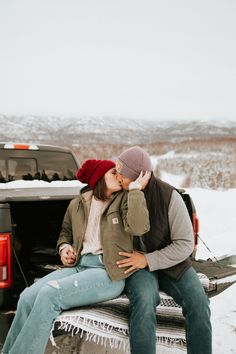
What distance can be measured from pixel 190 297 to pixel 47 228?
2.16 meters

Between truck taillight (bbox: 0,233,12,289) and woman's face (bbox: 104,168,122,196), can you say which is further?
woman's face (bbox: 104,168,122,196)

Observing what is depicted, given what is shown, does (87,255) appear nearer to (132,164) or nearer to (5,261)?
(5,261)

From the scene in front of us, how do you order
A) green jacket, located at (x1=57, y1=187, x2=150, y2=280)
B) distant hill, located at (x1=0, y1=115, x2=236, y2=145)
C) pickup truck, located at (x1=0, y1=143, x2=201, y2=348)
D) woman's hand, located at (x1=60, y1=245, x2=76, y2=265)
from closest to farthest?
green jacket, located at (x1=57, y1=187, x2=150, y2=280) → pickup truck, located at (x1=0, y1=143, x2=201, y2=348) → woman's hand, located at (x1=60, y1=245, x2=76, y2=265) → distant hill, located at (x1=0, y1=115, x2=236, y2=145)

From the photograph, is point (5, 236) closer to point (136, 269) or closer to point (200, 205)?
point (136, 269)

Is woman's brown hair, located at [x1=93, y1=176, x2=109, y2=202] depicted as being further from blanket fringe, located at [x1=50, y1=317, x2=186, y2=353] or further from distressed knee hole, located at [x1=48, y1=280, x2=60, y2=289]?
blanket fringe, located at [x1=50, y1=317, x2=186, y2=353]

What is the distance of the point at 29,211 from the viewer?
4.45m

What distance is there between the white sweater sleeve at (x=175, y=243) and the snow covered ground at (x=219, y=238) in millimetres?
1348

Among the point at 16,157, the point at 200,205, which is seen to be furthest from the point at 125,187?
the point at 200,205

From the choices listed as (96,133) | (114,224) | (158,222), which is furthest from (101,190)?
(96,133)

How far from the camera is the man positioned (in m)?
2.76

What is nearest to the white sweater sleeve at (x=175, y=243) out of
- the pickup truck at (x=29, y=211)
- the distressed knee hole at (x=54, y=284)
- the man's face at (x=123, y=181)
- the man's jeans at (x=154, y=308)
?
the man's jeans at (x=154, y=308)

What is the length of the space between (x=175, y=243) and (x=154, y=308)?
1.59ft

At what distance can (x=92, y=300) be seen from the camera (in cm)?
281

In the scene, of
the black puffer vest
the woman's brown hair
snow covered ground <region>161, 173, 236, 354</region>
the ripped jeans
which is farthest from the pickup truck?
snow covered ground <region>161, 173, 236, 354</region>
